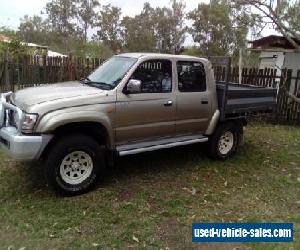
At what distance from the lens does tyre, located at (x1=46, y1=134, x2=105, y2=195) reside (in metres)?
5.01

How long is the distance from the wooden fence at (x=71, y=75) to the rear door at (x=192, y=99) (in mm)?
5150

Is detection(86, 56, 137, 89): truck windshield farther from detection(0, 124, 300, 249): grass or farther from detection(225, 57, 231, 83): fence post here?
detection(225, 57, 231, 83): fence post

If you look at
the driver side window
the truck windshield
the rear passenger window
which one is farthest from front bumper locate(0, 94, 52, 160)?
the rear passenger window

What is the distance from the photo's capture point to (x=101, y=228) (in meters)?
4.43

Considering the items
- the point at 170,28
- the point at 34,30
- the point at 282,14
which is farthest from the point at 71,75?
the point at 34,30

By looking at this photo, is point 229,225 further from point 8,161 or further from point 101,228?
point 8,161

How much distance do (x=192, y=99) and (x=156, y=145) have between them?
3.39 ft

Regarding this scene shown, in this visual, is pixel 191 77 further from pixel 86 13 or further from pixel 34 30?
pixel 34 30

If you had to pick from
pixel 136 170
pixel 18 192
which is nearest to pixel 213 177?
pixel 136 170

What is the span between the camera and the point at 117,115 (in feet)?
17.8

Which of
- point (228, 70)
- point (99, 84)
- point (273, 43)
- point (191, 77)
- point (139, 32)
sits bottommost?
point (99, 84)

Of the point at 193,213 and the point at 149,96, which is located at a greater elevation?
the point at 149,96

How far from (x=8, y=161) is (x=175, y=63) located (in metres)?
3.36

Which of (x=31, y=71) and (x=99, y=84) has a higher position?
(x=99, y=84)
